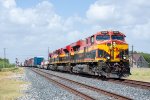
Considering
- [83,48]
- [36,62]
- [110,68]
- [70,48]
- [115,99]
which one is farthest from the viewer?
[36,62]

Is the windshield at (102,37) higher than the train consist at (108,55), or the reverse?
the windshield at (102,37)

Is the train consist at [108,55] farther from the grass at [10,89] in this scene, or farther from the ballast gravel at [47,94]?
the grass at [10,89]

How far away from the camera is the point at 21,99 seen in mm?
16812

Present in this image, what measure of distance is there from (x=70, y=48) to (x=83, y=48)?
10.5 meters

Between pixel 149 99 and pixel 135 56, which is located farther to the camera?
pixel 135 56

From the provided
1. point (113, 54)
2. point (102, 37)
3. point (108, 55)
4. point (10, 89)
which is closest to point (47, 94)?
point (10, 89)

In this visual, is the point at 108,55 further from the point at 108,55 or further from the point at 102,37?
the point at 102,37

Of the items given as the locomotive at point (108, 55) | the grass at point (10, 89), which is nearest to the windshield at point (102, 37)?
the locomotive at point (108, 55)

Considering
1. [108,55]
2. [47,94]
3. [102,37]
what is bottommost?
[47,94]

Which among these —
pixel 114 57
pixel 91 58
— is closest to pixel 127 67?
pixel 114 57

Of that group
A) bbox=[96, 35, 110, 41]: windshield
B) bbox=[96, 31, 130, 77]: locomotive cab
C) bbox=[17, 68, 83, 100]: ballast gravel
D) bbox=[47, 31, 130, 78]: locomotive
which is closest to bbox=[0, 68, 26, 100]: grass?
bbox=[17, 68, 83, 100]: ballast gravel

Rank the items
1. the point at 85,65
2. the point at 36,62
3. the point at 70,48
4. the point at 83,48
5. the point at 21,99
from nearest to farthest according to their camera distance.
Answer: the point at 21,99 → the point at 85,65 → the point at 83,48 → the point at 70,48 → the point at 36,62

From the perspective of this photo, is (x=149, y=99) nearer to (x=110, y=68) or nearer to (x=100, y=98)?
(x=100, y=98)

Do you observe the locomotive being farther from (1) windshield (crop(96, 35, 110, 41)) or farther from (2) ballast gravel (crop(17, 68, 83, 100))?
(2) ballast gravel (crop(17, 68, 83, 100))
